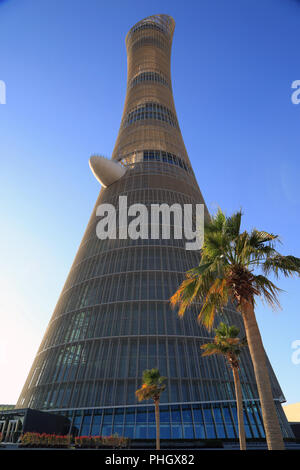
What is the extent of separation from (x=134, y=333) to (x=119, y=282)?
572 cm

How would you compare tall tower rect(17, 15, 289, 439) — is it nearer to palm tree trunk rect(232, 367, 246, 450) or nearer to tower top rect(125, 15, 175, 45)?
palm tree trunk rect(232, 367, 246, 450)

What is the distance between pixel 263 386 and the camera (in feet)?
25.2

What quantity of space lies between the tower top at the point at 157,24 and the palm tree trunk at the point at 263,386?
7377cm

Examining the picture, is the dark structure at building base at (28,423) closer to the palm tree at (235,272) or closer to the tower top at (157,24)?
the palm tree at (235,272)

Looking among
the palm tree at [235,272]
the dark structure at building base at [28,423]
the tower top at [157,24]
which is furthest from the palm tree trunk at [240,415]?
the tower top at [157,24]

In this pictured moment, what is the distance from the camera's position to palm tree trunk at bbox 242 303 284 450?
7078 mm

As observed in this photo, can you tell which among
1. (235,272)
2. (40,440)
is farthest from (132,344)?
(235,272)

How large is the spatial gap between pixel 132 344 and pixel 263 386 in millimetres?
19076

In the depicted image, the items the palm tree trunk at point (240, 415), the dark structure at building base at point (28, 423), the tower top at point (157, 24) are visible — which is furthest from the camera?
the tower top at point (157, 24)

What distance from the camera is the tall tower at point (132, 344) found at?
72.4 ft

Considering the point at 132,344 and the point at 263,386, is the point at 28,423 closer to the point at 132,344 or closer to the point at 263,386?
the point at 132,344

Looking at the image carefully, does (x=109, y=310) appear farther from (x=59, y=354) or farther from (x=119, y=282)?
(x=59, y=354)
